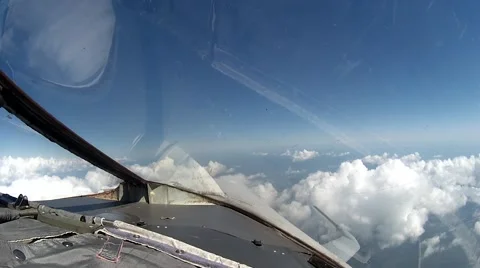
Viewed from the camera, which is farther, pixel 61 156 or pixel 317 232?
pixel 61 156

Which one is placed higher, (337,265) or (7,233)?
(337,265)

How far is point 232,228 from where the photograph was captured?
3.18m

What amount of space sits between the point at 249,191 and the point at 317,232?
103 cm

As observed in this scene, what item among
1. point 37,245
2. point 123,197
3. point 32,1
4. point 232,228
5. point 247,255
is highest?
point 32,1

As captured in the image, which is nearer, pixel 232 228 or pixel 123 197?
pixel 232 228

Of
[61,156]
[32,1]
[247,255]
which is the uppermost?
[32,1]

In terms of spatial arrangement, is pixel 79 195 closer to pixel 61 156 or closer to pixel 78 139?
pixel 61 156

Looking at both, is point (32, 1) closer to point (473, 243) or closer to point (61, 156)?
point (61, 156)

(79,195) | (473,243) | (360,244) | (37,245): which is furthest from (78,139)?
(473,243)

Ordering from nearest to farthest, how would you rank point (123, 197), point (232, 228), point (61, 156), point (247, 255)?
point (247, 255) → point (232, 228) → point (123, 197) → point (61, 156)

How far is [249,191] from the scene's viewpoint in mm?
4402

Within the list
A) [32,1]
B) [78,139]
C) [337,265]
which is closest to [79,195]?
[78,139]

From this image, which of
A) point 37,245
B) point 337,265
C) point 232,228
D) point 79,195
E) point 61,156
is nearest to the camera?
point 37,245

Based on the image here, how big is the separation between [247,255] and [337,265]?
0.70 m
